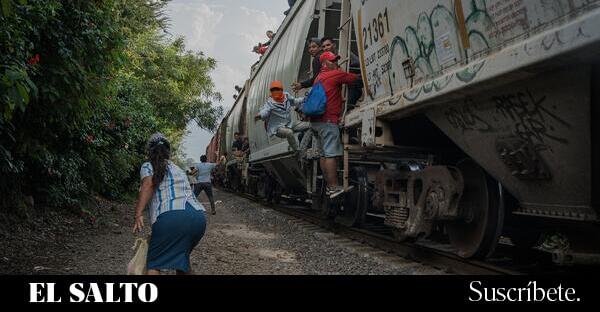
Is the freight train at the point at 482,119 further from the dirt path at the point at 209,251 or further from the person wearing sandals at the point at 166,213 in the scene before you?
the person wearing sandals at the point at 166,213

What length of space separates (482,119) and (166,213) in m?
2.46

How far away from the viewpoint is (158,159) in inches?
138

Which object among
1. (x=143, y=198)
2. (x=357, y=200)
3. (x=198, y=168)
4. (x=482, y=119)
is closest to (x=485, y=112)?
(x=482, y=119)

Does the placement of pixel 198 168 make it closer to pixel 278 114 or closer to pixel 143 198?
pixel 278 114

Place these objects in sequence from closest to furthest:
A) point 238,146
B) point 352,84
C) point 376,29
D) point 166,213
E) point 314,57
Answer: point 166,213 < point 376,29 < point 352,84 < point 314,57 < point 238,146

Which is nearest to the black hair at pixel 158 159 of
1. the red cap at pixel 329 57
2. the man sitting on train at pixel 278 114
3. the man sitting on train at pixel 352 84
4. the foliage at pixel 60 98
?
the foliage at pixel 60 98

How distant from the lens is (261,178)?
13781 millimetres

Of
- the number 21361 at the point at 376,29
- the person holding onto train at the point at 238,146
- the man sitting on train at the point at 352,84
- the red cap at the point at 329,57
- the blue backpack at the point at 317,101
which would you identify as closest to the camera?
the number 21361 at the point at 376,29

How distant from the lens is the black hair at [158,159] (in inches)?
137

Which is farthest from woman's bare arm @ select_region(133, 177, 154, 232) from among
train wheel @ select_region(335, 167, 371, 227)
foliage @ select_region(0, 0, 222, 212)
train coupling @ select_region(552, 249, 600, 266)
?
train wheel @ select_region(335, 167, 371, 227)

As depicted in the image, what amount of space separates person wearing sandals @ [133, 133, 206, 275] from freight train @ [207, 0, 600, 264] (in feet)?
6.98

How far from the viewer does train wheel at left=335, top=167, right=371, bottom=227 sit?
6.87 m

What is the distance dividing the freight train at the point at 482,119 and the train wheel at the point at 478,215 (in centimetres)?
1

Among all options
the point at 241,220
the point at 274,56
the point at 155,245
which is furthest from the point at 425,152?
the point at 274,56
